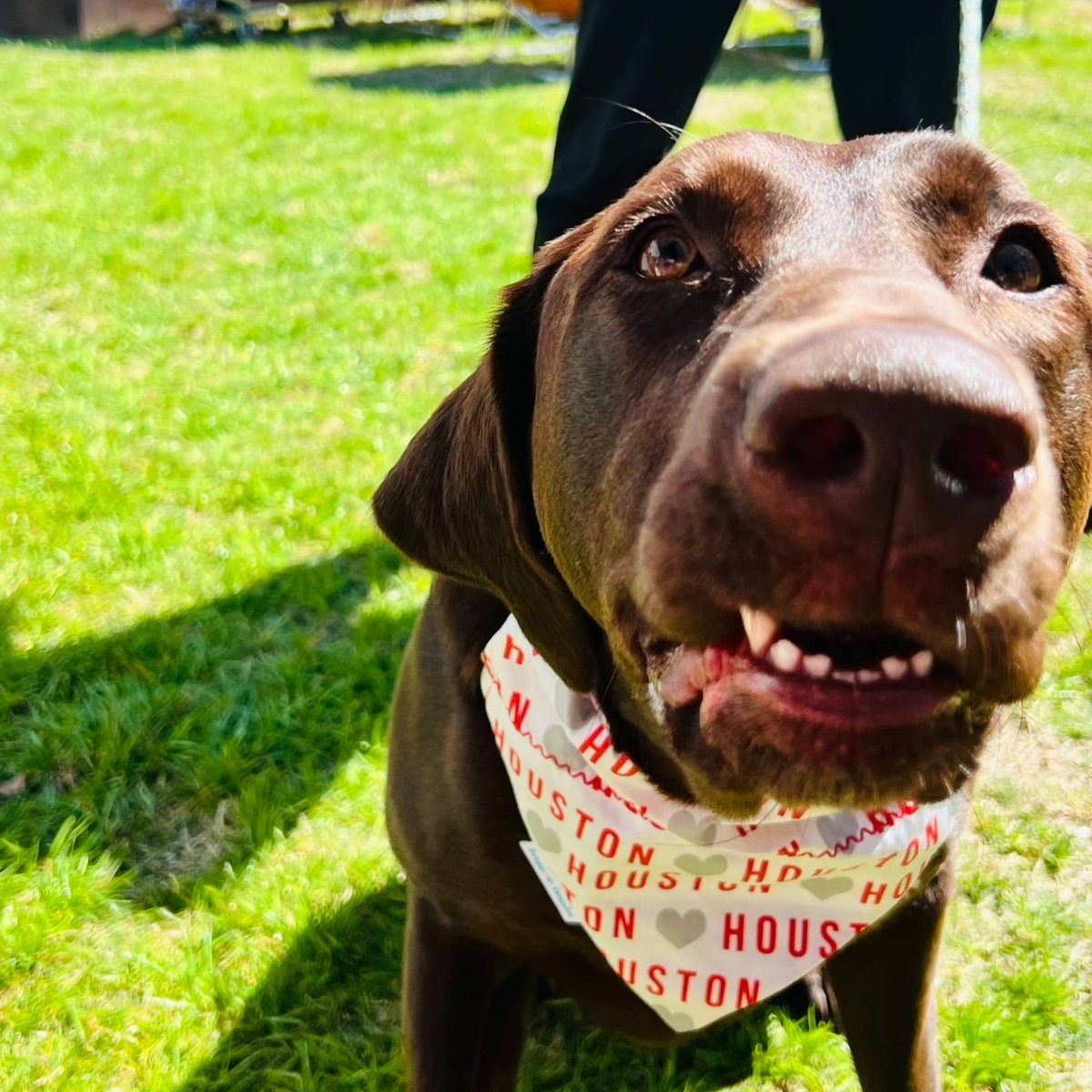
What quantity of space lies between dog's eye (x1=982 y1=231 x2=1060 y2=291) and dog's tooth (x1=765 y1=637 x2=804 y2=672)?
0.72 m

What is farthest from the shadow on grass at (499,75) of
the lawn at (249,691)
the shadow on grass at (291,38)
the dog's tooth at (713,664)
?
the dog's tooth at (713,664)

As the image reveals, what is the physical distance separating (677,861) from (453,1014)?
0.50 meters

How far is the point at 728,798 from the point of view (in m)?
1.52

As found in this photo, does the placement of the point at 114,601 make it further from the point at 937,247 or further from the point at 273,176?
the point at 273,176

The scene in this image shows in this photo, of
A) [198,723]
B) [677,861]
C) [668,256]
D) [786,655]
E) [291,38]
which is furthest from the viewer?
[291,38]

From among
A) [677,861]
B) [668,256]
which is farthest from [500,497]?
[677,861]

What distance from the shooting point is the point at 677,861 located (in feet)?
6.30

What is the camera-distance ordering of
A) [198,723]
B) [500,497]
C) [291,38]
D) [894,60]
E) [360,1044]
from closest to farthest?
[500,497]
[360,1044]
[894,60]
[198,723]
[291,38]

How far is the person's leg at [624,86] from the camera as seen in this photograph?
8.94ft

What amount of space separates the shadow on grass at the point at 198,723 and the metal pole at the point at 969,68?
2.08m

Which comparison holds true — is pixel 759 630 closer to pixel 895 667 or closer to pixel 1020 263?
pixel 895 667

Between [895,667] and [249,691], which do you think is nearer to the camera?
[895,667]

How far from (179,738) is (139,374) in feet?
7.95

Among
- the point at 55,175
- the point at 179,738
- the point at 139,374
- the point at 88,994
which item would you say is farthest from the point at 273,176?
A: the point at 88,994
